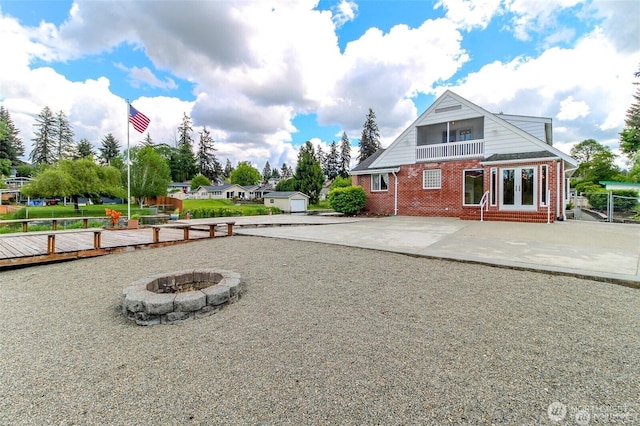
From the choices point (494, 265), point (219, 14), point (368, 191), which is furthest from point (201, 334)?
point (368, 191)

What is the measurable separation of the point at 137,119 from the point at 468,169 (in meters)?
17.0

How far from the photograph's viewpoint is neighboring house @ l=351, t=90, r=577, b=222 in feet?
42.0

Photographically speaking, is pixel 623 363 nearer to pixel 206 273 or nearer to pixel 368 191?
pixel 206 273

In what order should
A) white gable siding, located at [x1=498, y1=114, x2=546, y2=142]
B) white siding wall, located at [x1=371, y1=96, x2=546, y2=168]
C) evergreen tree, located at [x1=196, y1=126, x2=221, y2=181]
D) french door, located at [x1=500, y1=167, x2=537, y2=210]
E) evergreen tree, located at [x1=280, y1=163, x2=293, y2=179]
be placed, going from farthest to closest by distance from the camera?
evergreen tree, located at [x1=280, y1=163, x2=293, y2=179] < evergreen tree, located at [x1=196, y1=126, x2=221, y2=181] < white gable siding, located at [x1=498, y1=114, x2=546, y2=142] < white siding wall, located at [x1=371, y1=96, x2=546, y2=168] < french door, located at [x1=500, y1=167, x2=537, y2=210]

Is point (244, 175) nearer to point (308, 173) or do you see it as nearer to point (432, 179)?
point (308, 173)

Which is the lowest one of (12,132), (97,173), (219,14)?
(97,173)

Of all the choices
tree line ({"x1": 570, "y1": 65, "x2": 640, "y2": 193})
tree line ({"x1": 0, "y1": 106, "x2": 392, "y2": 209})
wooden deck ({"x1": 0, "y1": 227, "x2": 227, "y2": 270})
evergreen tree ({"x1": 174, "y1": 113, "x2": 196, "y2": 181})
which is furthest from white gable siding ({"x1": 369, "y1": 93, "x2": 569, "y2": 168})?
evergreen tree ({"x1": 174, "y1": 113, "x2": 196, "y2": 181})

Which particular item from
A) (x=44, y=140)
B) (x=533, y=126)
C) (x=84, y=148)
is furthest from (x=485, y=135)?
(x=44, y=140)

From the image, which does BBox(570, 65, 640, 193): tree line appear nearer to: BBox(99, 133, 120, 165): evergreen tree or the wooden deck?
the wooden deck

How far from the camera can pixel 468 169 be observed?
1492 cm

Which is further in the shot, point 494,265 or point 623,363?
point 494,265

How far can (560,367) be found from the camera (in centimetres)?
228

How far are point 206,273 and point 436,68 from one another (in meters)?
17.0

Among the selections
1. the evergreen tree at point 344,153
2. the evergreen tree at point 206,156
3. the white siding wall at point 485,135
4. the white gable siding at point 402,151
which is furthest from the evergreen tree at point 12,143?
the white siding wall at point 485,135
